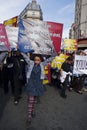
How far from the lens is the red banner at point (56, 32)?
9656 millimetres

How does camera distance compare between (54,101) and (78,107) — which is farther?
(54,101)

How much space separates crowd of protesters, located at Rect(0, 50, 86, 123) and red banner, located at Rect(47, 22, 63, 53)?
2.50 feet

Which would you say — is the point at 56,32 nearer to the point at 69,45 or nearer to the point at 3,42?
the point at 3,42

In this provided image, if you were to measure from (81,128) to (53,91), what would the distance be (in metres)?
5.26

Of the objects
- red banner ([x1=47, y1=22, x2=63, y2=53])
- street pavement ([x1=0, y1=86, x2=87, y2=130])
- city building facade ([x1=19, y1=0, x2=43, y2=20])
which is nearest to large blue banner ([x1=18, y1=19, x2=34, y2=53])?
red banner ([x1=47, y1=22, x2=63, y2=53])

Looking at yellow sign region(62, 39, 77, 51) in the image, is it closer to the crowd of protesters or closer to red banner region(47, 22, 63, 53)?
the crowd of protesters

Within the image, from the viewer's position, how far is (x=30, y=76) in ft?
25.2

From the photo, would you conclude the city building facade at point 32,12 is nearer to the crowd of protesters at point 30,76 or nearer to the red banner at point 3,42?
the crowd of protesters at point 30,76

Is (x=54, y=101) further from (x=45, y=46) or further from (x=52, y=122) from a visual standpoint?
(x=52, y=122)

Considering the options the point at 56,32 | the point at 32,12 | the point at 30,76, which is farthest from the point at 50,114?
the point at 32,12

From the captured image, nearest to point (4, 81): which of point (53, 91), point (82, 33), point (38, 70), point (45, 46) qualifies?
point (53, 91)

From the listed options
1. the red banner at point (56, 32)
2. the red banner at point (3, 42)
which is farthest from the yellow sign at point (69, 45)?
the red banner at point (3, 42)

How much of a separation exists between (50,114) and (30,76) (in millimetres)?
1230

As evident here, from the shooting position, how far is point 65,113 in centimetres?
841
